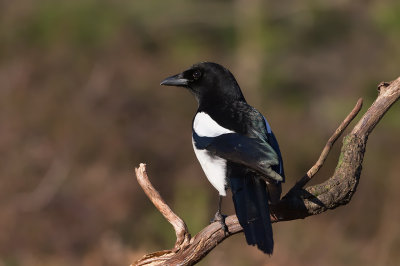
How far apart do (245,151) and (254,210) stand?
1.10ft

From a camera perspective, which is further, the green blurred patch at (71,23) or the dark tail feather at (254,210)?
the green blurred patch at (71,23)

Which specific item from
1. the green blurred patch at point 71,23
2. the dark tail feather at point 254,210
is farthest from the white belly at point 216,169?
the green blurred patch at point 71,23

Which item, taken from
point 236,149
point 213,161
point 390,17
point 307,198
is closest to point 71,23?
point 390,17

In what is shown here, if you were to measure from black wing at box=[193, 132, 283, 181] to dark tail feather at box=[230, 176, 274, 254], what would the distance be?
8 cm

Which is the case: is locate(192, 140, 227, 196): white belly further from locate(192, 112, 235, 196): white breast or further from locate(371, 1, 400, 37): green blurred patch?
locate(371, 1, 400, 37): green blurred patch

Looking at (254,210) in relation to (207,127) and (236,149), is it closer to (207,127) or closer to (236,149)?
(236,149)

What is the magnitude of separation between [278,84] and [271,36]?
87cm

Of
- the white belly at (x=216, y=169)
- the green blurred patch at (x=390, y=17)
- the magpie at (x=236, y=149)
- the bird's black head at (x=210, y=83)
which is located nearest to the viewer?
the magpie at (x=236, y=149)

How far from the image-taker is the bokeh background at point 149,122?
8.25m

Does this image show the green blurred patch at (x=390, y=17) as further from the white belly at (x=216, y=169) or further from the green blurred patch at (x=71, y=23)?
the white belly at (x=216, y=169)

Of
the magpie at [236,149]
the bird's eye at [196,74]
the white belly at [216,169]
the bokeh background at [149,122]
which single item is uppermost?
the bird's eye at [196,74]

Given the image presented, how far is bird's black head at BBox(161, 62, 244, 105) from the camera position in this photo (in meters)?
4.51

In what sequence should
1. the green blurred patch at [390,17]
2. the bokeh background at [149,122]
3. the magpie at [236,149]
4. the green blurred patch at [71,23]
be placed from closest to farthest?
Answer: 1. the magpie at [236,149]
2. the bokeh background at [149,122]
3. the green blurred patch at [390,17]
4. the green blurred patch at [71,23]

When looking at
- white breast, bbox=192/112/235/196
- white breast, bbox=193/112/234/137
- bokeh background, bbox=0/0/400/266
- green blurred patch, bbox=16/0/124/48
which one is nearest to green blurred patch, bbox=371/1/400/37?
bokeh background, bbox=0/0/400/266
